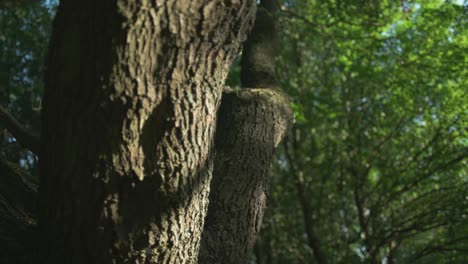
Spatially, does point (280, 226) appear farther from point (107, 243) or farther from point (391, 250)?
point (107, 243)

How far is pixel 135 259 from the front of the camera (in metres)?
2.14

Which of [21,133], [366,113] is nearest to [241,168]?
[21,133]

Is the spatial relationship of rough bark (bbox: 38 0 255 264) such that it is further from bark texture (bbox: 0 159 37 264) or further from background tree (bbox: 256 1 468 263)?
background tree (bbox: 256 1 468 263)

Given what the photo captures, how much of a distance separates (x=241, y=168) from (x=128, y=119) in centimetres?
141

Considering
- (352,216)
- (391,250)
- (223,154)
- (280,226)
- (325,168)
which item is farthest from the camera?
(280,226)

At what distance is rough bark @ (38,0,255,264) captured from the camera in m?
1.87

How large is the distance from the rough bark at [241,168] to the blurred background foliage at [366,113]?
3.23 metres

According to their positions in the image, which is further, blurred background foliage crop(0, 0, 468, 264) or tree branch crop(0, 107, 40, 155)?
blurred background foliage crop(0, 0, 468, 264)

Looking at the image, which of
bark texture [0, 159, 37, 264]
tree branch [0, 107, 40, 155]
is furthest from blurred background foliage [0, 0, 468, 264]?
tree branch [0, 107, 40, 155]

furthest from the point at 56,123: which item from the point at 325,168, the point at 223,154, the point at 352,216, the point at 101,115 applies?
the point at 352,216

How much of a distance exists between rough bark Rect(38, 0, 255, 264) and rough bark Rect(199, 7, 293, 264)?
31.2 inches

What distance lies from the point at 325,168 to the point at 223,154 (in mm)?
7620

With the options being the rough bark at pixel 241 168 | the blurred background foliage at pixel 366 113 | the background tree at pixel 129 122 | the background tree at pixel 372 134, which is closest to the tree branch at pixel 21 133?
the background tree at pixel 129 122

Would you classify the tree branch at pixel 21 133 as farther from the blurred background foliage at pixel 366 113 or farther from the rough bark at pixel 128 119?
the blurred background foliage at pixel 366 113
